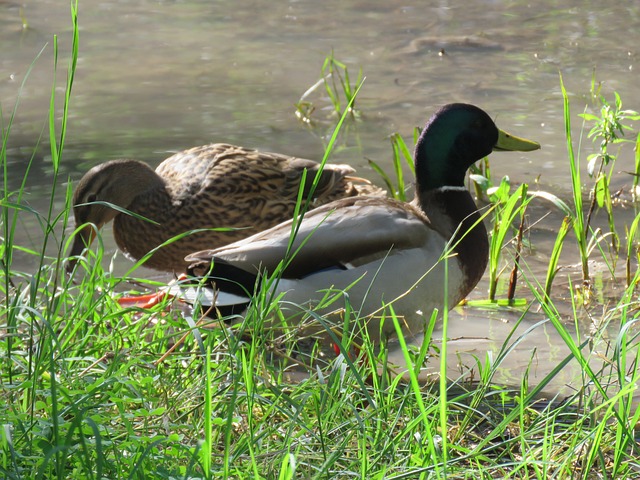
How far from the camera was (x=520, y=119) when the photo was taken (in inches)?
274

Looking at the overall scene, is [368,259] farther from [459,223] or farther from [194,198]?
Answer: [194,198]

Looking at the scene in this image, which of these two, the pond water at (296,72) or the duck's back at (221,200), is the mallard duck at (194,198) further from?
the pond water at (296,72)

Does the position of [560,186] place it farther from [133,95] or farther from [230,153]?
[133,95]

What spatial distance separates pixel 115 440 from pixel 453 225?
219 cm

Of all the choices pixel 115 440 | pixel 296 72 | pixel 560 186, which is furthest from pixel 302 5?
pixel 115 440

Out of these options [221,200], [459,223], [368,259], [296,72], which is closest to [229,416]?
[368,259]

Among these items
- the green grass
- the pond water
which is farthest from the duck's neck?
the green grass

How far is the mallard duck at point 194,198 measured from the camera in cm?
478

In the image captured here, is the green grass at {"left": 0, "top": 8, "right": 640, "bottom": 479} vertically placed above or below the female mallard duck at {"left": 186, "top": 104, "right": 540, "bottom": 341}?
above

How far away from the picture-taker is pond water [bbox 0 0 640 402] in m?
6.48

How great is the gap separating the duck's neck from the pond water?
0.39m

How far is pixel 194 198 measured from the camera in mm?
4902

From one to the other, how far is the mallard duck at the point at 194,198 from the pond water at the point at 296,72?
0.42 m

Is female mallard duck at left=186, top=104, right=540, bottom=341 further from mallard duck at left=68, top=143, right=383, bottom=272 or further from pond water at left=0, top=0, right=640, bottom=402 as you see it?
mallard duck at left=68, top=143, right=383, bottom=272
